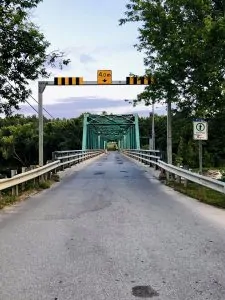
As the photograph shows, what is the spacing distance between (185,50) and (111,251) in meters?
12.0

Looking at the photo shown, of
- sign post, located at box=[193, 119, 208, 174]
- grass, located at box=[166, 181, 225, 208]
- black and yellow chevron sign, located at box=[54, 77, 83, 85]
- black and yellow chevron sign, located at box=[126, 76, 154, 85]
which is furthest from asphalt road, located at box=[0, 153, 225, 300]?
black and yellow chevron sign, located at box=[54, 77, 83, 85]

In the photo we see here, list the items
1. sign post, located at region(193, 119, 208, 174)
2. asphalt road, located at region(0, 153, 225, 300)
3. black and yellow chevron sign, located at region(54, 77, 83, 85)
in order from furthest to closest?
black and yellow chevron sign, located at region(54, 77, 83, 85) < sign post, located at region(193, 119, 208, 174) < asphalt road, located at region(0, 153, 225, 300)

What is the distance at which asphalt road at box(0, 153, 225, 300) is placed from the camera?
5.36 meters

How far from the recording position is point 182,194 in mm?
15594

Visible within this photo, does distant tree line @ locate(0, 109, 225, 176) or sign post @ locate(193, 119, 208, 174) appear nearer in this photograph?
sign post @ locate(193, 119, 208, 174)

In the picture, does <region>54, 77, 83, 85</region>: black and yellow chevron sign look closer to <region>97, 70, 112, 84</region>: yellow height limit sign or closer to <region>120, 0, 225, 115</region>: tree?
<region>97, 70, 112, 84</region>: yellow height limit sign

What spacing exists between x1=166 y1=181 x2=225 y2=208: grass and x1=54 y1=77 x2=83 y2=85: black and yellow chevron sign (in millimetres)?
7988

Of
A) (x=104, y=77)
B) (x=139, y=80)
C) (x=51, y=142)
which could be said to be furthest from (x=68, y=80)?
(x=51, y=142)

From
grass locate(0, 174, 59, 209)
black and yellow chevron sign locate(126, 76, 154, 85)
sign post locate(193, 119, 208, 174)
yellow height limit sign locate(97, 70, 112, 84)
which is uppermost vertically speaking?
yellow height limit sign locate(97, 70, 112, 84)

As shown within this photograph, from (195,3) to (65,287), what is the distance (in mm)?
14391

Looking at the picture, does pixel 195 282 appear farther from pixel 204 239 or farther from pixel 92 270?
pixel 204 239

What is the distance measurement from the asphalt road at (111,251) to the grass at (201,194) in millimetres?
1072

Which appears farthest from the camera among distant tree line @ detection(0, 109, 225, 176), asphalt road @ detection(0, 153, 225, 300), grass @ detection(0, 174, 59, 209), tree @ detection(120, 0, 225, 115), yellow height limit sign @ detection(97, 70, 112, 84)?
distant tree line @ detection(0, 109, 225, 176)

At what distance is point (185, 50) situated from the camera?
17.9 meters
